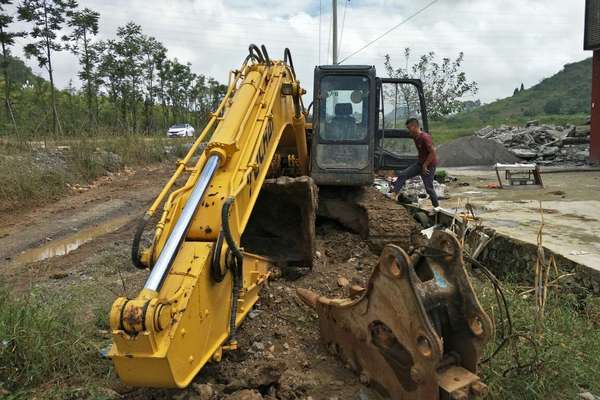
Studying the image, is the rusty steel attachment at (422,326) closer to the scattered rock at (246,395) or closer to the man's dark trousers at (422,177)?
the scattered rock at (246,395)

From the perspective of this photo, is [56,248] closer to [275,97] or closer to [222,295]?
[275,97]

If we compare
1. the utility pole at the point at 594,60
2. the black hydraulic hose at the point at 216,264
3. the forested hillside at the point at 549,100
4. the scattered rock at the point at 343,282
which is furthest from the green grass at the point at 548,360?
the forested hillside at the point at 549,100

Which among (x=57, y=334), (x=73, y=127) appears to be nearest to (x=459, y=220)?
(x=57, y=334)

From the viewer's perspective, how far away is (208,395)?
271 cm

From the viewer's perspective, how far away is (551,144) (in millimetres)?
18688

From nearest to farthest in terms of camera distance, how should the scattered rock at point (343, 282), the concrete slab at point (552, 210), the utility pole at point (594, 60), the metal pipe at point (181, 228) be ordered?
the metal pipe at point (181, 228)
the scattered rock at point (343, 282)
the concrete slab at point (552, 210)
the utility pole at point (594, 60)

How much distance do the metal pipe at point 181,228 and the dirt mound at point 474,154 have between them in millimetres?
14988

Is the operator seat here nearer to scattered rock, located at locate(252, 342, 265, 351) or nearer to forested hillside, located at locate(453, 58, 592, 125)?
scattered rock, located at locate(252, 342, 265, 351)

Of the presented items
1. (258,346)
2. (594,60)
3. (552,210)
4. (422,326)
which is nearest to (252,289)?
(258,346)

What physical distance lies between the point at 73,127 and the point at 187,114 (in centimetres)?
2146

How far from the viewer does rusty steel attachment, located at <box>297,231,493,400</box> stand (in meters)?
2.31

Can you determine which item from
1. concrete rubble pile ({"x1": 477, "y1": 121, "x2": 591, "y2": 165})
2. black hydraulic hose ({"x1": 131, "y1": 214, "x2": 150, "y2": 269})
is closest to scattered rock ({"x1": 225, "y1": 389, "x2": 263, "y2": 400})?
black hydraulic hose ({"x1": 131, "y1": 214, "x2": 150, "y2": 269})

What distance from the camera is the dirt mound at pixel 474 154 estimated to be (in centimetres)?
1695

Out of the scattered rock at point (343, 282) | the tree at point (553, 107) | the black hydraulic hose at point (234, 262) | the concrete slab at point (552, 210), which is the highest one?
the tree at point (553, 107)
